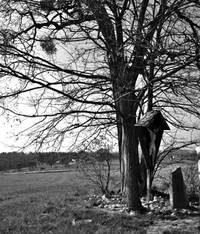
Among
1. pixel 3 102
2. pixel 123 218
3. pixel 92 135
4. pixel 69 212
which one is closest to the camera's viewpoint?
pixel 123 218

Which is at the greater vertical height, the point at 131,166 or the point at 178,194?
the point at 131,166

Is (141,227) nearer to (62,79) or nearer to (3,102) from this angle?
(62,79)

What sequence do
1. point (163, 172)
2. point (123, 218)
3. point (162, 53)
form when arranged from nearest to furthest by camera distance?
point (162, 53) < point (123, 218) < point (163, 172)

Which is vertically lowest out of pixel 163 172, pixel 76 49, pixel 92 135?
pixel 163 172

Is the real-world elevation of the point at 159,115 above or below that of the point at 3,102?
below

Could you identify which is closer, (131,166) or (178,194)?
(178,194)

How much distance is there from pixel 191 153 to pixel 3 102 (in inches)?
216

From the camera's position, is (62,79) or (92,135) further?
(92,135)

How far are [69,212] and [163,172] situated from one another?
12.5 feet

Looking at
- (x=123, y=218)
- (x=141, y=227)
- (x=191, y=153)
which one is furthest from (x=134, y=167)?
(x=191, y=153)

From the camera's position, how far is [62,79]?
7574mm

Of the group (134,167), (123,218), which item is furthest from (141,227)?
(134,167)

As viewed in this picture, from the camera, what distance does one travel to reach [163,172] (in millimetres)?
9766

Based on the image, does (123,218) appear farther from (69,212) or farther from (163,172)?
(163,172)
